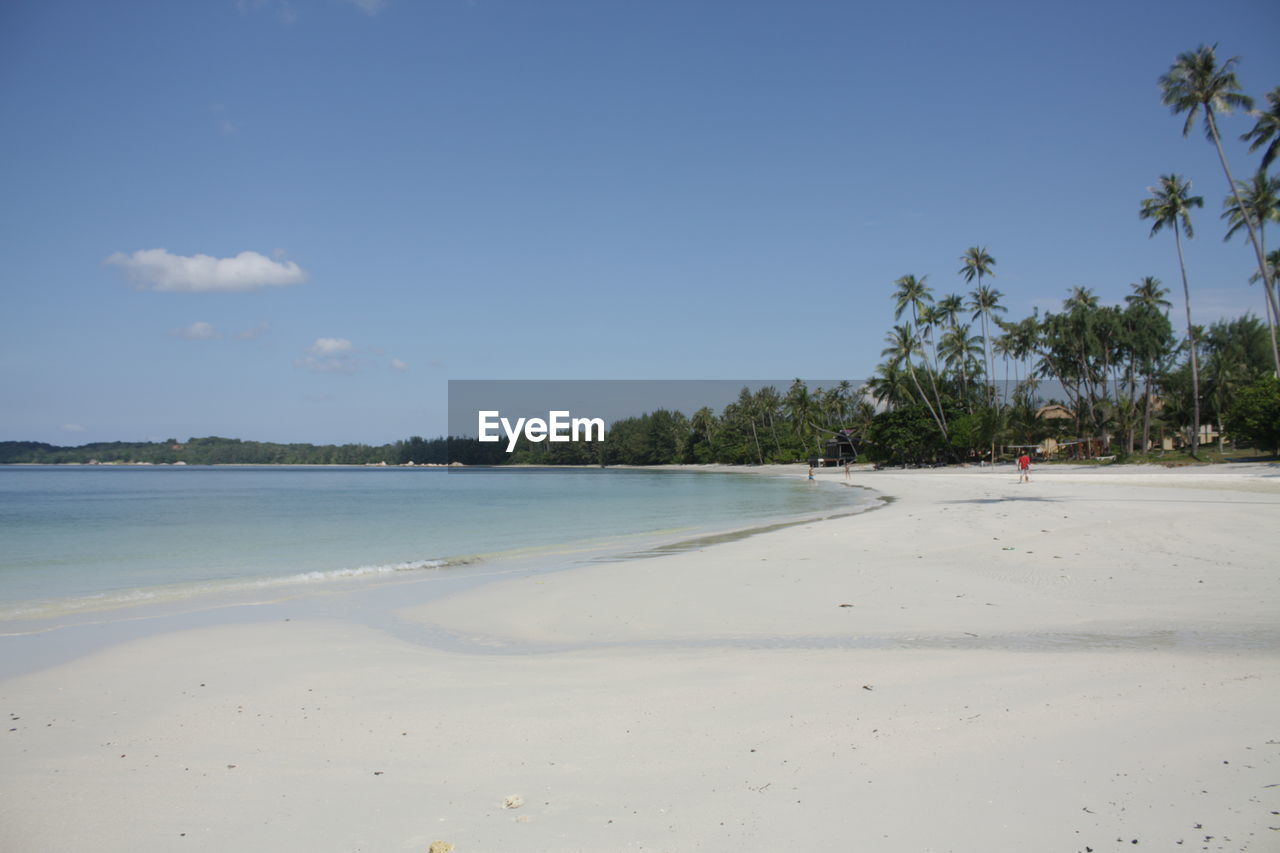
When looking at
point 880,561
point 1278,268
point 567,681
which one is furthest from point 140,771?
point 1278,268

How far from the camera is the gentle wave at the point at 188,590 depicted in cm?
988

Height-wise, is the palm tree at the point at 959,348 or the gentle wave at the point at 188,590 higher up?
the palm tree at the point at 959,348

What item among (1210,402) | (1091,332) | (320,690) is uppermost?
(1091,332)

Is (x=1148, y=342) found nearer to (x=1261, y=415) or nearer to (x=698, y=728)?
(x=1261, y=415)

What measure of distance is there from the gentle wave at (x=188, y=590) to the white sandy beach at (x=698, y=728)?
3232 mm

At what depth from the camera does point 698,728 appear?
427cm

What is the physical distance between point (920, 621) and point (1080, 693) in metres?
2.66

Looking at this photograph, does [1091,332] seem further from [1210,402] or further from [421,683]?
[421,683]

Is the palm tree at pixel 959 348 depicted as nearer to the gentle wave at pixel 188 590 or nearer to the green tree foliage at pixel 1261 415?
the green tree foliage at pixel 1261 415

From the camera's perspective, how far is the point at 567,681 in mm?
5480

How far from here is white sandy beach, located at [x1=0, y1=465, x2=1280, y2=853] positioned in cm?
311

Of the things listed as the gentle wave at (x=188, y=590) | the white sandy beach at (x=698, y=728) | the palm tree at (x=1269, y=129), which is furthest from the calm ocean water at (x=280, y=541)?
the palm tree at (x=1269, y=129)

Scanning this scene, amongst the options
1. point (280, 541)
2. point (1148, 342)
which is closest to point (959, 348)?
point (1148, 342)

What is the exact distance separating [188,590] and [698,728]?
34.1 ft
